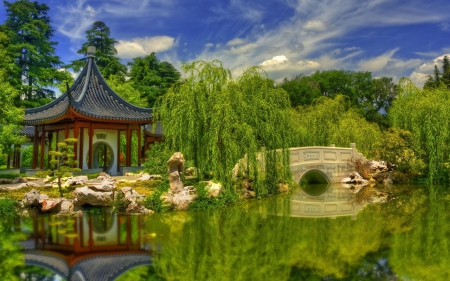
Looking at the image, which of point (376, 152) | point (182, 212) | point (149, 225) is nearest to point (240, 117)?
point (182, 212)

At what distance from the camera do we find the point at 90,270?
187 inches

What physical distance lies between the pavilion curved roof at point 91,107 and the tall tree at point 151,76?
1095 cm

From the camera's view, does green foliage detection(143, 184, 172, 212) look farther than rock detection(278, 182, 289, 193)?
No

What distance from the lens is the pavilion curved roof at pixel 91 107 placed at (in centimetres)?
1331

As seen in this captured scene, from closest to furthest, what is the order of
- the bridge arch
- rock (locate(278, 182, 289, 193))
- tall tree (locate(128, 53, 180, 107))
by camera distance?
rock (locate(278, 182, 289, 193))
the bridge arch
tall tree (locate(128, 53, 180, 107))

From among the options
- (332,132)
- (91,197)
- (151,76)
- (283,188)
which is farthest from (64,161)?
(151,76)

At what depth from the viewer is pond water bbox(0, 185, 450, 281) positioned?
4.69 meters

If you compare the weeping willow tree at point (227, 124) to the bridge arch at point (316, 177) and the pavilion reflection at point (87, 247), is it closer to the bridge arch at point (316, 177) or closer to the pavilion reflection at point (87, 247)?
the pavilion reflection at point (87, 247)

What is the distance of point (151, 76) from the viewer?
28453mm

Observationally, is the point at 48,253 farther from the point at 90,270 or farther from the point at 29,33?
the point at 29,33

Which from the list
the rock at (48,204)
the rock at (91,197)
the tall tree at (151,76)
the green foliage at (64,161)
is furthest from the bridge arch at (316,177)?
the tall tree at (151,76)

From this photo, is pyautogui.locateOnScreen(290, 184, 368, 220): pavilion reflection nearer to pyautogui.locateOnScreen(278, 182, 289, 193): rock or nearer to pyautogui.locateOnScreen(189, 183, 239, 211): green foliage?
pyautogui.locateOnScreen(278, 182, 289, 193): rock

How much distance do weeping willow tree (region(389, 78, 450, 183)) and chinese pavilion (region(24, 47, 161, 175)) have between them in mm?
10696

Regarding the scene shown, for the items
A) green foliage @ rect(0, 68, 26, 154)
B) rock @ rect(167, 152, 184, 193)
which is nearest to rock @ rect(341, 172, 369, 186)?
rock @ rect(167, 152, 184, 193)
